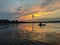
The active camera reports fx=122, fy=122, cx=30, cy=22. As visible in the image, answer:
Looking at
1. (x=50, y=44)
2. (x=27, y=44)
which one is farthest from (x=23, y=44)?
(x=50, y=44)

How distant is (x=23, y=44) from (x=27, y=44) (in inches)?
25.1

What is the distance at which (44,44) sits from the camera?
782 inches

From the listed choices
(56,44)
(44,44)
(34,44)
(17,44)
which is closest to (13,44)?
(17,44)

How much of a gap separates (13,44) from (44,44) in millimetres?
5007

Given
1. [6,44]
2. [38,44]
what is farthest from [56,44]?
[6,44]

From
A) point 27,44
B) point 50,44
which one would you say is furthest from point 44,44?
point 27,44

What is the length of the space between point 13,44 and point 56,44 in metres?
6.92

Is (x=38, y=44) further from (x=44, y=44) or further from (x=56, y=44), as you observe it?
(x=56, y=44)

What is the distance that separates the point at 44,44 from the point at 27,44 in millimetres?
2787

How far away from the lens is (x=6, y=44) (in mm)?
19531

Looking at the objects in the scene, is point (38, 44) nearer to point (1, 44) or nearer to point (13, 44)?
point (13, 44)

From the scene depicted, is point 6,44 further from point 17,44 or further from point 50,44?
point 50,44

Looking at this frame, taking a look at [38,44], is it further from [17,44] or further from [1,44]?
[1,44]

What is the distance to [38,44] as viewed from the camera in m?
19.7
